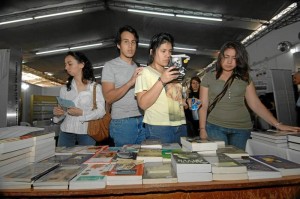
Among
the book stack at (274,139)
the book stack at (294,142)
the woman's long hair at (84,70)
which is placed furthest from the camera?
the woman's long hair at (84,70)

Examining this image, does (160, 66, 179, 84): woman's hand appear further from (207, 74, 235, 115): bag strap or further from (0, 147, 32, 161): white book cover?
(0, 147, 32, 161): white book cover

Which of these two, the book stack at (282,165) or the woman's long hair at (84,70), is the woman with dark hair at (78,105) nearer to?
the woman's long hair at (84,70)

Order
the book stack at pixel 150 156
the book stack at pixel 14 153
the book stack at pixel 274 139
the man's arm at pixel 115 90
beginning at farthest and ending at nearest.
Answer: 1. the man's arm at pixel 115 90
2. the book stack at pixel 274 139
3. the book stack at pixel 150 156
4. the book stack at pixel 14 153

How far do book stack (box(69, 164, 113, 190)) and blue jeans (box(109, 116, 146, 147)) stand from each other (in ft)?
2.47

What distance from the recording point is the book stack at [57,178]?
32.8 inches

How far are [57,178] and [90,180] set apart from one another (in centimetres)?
15

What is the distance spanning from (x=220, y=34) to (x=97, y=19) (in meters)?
4.48

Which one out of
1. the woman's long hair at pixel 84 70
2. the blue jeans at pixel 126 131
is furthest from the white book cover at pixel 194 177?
the woman's long hair at pixel 84 70

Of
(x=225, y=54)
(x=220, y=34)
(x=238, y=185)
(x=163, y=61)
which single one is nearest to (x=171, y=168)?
(x=238, y=185)

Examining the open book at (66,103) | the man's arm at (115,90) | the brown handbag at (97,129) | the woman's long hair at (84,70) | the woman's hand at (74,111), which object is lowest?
the brown handbag at (97,129)

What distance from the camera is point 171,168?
3.23ft

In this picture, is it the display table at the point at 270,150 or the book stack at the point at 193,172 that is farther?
the display table at the point at 270,150

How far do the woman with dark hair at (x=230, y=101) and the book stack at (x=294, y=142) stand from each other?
0.46m

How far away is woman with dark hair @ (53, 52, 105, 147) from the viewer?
193 cm
